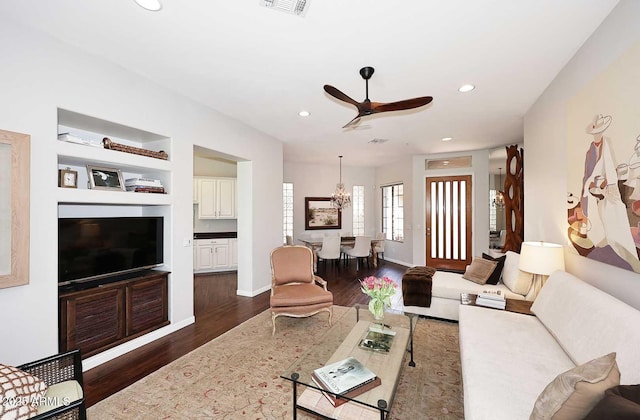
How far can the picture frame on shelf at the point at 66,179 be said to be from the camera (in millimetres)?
2445

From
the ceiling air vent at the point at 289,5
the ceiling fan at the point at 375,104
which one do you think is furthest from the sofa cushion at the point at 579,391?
the ceiling air vent at the point at 289,5

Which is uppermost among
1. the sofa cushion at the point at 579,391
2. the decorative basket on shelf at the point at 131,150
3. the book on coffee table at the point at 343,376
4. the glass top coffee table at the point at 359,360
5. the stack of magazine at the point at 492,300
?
the decorative basket on shelf at the point at 131,150

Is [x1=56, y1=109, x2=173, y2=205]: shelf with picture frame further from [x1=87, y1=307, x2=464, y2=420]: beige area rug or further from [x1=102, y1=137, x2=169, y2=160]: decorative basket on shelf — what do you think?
[x1=87, y1=307, x2=464, y2=420]: beige area rug

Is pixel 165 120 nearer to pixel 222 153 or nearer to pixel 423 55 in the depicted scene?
pixel 222 153

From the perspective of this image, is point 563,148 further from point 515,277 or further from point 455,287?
point 455,287

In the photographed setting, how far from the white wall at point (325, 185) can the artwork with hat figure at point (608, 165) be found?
5948 millimetres

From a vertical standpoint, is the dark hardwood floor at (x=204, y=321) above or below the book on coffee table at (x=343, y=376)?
below

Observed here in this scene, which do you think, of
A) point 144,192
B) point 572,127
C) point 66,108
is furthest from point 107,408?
point 572,127

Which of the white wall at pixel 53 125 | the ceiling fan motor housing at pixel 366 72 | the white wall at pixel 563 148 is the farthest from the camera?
the ceiling fan motor housing at pixel 366 72

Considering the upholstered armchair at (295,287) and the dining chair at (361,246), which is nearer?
the upholstered armchair at (295,287)

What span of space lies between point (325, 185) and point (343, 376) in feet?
22.4

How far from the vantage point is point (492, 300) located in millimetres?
2732

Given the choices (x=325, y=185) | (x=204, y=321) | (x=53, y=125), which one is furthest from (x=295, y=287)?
(x=325, y=185)

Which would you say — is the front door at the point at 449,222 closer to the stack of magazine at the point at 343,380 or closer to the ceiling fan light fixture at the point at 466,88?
the ceiling fan light fixture at the point at 466,88
